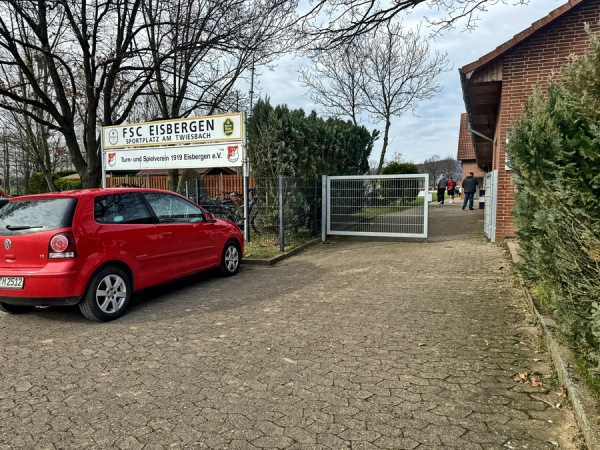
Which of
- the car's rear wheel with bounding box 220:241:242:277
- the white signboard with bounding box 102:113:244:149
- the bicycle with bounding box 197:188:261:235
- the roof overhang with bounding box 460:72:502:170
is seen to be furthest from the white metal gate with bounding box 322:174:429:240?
the car's rear wheel with bounding box 220:241:242:277

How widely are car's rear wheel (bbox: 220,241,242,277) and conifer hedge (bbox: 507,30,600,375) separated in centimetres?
484

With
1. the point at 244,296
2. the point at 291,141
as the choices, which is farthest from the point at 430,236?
the point at 244,296

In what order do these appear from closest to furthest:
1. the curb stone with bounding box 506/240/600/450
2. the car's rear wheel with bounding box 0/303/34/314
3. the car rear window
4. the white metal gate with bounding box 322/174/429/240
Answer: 1. the curb stone with bounding box 506/240/600/450
2. the car rear window
3. the car's rear wheel with bounding box 0/303/34/314
4. the white metal gate with bounding box 322/174/429/240

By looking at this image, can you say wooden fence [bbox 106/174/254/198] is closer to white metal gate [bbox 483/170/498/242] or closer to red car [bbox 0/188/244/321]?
white metal gate [bbox 483/170/498/242]

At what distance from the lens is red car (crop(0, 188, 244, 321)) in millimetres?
4527

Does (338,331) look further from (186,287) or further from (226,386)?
(186,287)

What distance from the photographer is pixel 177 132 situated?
10.4 meters

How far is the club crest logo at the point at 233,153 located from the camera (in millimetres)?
9797

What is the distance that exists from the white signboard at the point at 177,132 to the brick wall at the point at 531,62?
6147 millimetres

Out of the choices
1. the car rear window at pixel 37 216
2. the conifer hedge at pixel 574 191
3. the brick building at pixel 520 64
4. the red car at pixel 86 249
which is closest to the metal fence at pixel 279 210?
the red car at pixel 86 249

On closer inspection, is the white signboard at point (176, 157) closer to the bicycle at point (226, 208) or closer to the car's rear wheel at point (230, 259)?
the bicycle at point (226, 208)

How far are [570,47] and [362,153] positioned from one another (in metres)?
8.18

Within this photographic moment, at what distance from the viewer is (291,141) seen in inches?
409

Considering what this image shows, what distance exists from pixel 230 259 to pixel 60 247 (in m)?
3.21
